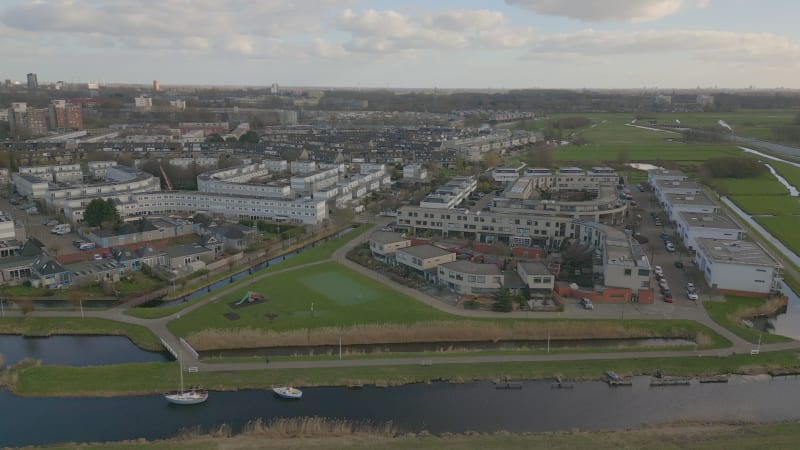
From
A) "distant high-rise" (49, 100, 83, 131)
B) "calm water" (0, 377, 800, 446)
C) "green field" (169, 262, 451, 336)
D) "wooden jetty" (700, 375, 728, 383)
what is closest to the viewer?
"calm water" (0, 377, 800, 446)

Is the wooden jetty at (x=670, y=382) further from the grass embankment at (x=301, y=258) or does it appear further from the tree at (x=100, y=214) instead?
the tree at (x=100, y=214)

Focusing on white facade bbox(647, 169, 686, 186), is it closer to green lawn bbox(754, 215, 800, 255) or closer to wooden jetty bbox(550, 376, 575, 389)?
green lawn bbox(754, 215, 800, 255)

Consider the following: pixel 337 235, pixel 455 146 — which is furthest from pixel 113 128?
pixel 337 235

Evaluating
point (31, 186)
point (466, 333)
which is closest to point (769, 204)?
point (466, 333)

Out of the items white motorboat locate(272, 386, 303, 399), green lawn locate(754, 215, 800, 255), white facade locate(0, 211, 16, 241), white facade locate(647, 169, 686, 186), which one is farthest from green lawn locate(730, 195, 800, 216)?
white facade locate(0, 211, 16, 241)

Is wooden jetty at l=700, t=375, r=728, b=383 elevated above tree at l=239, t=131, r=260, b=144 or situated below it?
below

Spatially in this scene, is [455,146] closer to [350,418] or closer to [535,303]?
[535,303]
